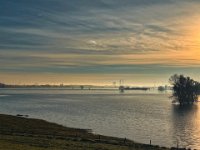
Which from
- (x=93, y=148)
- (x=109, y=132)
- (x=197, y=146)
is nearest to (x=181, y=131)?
(x=109, y=132)

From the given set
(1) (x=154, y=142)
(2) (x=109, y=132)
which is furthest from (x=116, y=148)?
(2) (x=109, y=132)

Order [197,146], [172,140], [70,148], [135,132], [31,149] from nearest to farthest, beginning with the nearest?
[31,149] → [70,148] → [197,146] → [172,140] → [135,132]

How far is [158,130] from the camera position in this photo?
11381 cm

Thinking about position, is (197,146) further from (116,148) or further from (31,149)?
(31,149)

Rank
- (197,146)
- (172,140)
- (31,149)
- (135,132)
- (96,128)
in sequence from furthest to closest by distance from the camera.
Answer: (96,128) → (135,132) → (172,140) → (197,146) → (31,149)

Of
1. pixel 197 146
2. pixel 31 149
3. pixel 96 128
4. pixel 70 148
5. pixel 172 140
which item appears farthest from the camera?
pixel 96 128

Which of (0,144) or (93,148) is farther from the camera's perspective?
(93,148)

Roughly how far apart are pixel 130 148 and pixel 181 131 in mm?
51146

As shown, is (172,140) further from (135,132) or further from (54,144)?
(54,144)

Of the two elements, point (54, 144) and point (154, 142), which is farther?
point (154, 142)

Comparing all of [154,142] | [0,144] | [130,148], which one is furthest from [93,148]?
[154,142]

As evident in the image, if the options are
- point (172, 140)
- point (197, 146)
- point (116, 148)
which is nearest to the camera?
point (116, 148)

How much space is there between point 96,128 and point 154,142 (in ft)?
104

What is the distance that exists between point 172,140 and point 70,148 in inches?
1609
